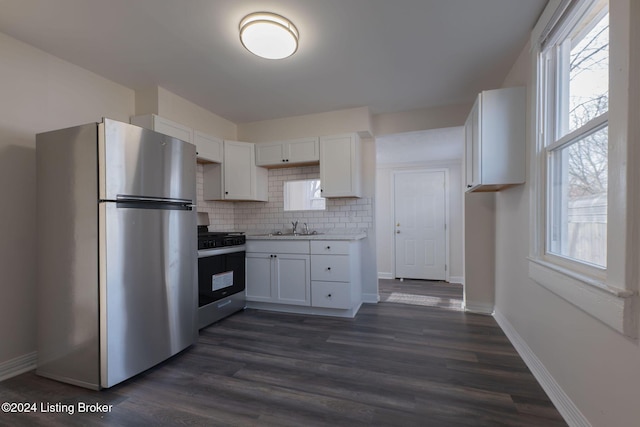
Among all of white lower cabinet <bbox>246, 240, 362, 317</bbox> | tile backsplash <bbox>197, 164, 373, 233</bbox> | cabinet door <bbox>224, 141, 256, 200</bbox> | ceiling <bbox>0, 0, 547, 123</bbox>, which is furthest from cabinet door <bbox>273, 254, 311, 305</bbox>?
ceiling <bbox>0, 0, 547, 123</bbox>

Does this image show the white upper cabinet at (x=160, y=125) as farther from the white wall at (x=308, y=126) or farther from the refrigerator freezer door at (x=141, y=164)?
the white wall at (x=308, y=126)

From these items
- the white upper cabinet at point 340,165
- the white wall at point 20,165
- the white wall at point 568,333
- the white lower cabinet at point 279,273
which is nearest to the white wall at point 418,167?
the white upper cabinet at point 340,165

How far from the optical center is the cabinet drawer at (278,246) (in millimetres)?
3160

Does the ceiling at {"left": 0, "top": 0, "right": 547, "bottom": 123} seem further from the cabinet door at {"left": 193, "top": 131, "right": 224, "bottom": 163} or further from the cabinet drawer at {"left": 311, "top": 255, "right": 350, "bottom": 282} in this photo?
the cabinet drawer at {"left": 311, "top": 255, "right": 350, "bottom": 282}

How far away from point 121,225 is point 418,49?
246 centimetres

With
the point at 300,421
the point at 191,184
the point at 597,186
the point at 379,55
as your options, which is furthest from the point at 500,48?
the point at 300,421

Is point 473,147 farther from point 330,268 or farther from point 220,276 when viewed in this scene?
point 220,276

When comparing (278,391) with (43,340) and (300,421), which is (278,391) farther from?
(43,340)

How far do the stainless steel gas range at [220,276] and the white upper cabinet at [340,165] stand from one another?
1220mm

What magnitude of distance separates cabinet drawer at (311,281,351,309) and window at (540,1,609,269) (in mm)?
1793

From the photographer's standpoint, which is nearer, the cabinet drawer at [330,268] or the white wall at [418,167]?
the cabinet drawer at [330,268]

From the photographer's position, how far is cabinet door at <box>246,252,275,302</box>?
3279 millimetres

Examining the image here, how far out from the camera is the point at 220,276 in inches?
116

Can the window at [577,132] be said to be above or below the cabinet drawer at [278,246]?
above
